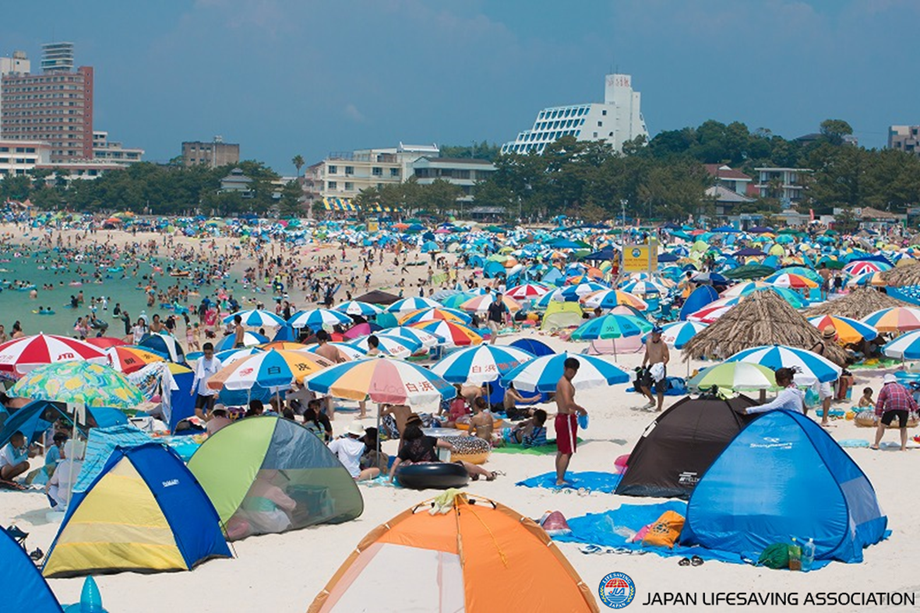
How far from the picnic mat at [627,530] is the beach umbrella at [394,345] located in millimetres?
7903

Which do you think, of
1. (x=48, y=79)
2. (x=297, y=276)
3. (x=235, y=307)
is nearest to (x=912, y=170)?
(x=297, y=276)

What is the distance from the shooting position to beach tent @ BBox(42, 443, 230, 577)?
26.4 ft

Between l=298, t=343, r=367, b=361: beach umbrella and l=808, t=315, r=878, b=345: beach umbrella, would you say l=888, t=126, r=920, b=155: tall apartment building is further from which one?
l=298, t=343, r=367, b=361: beach umbrella

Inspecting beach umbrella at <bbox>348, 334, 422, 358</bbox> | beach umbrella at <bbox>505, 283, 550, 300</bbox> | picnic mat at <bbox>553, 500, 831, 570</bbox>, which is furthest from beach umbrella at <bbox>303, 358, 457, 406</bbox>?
beach umbrella at <bbox>505, 283, 550, 300</bbox>

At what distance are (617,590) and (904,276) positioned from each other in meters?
23.4

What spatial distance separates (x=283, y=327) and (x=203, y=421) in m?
6.57

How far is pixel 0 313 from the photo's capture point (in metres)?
41.5

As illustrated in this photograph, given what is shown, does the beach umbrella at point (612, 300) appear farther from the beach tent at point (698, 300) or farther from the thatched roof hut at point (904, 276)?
the thatched roof hut at point (904, 276)

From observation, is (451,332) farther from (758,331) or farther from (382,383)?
(382,383)

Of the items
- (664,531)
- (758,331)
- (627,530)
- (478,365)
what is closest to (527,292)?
(758,331)

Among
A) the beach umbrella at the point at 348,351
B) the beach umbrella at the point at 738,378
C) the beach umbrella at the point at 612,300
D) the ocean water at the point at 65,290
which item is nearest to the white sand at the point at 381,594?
the beach umbrella at the point at 738,378

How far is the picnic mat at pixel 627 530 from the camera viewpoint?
8.17 m

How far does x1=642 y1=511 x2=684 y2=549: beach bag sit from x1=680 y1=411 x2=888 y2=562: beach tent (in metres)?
0.10

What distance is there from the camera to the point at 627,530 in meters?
8.77
